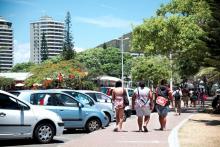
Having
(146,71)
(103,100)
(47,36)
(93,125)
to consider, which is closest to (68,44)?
(146,71)

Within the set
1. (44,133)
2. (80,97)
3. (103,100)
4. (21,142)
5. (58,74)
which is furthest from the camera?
(58,74)

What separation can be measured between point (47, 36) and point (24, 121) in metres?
163

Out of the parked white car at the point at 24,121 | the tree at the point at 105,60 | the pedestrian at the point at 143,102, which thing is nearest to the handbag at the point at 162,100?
the pedestrian at the point at 143,102

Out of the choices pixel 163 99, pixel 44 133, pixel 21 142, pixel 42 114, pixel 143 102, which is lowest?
pixel 21 142

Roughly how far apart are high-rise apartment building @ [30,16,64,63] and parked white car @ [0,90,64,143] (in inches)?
6136

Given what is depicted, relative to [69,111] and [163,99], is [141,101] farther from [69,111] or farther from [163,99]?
[69,111]

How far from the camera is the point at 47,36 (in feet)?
578

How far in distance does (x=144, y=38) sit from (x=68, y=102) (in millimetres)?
18307

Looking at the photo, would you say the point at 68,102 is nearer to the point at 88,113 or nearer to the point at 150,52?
the point at 88,113

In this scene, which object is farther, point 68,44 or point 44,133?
point 68,44

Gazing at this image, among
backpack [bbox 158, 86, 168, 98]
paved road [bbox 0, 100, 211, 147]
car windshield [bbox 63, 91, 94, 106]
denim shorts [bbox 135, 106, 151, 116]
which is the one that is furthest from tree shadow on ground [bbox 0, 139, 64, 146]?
car windshield [bbox 63, 91, 94, 106]

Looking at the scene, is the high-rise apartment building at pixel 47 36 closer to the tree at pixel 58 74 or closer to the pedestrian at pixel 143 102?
the tree at pixel 58 74

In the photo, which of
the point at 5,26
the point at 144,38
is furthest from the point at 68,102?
the point at 5,26

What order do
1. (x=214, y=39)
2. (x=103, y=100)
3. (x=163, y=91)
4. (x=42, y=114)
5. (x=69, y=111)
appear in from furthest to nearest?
(x=214, y=39) → (x=103, y=100) → (x=69, y=111) → (x=163, y=91) → (x=42, y=114)
